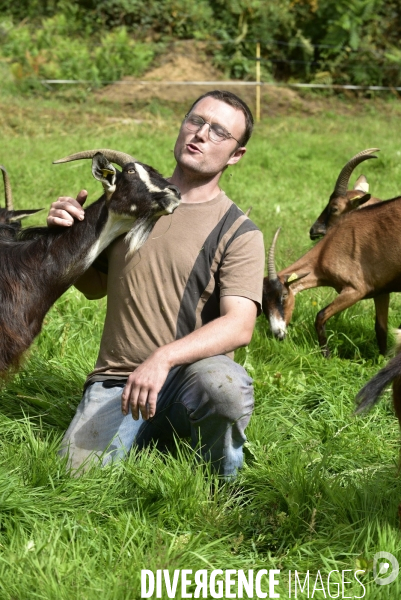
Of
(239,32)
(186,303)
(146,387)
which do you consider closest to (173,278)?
(186,303)

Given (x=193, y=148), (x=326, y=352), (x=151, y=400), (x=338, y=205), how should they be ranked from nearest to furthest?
(x=151, y=400) → (x=193, y=148) → (x=326, y=352) → (x=338, y=205)

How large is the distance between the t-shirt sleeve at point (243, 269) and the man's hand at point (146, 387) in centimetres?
54

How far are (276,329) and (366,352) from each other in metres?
0.68

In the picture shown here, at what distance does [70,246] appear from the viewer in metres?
3.61

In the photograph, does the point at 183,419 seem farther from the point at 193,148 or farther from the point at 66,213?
the point at 193,148

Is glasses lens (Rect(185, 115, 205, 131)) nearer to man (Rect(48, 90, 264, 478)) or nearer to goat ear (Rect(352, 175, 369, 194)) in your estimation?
man (Rect(48, 90, 264, 478))

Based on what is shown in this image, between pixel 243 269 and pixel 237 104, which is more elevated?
pixel 237 104

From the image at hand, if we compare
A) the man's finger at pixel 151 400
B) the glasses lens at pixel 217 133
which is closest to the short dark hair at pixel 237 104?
the glasses lens at pixel 217 133

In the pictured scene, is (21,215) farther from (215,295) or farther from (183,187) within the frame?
A: (215,295)

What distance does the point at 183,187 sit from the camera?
3771mm

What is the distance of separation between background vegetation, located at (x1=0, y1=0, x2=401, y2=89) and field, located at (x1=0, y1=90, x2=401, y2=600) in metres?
10.6

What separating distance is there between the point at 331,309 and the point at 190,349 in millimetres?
2935

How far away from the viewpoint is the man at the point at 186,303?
11.3 feet

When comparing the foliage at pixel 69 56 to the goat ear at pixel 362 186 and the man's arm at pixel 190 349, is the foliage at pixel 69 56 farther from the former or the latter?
the man's arm at pixel 190 349
